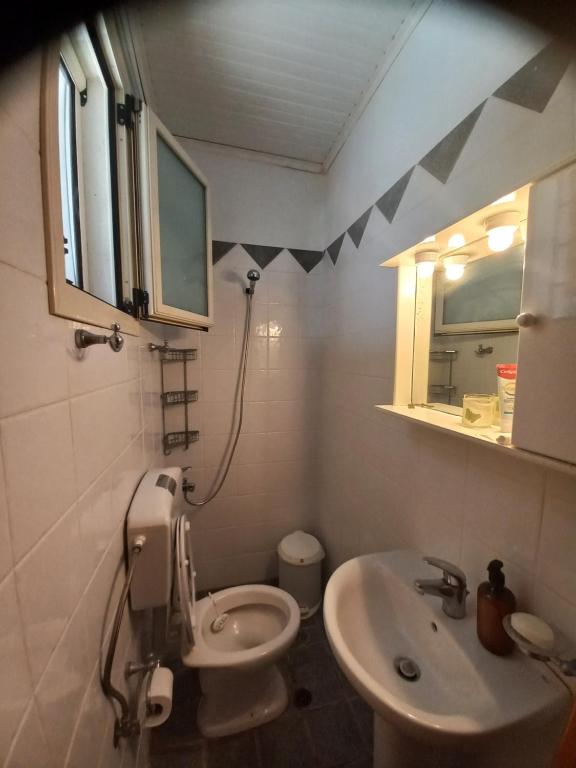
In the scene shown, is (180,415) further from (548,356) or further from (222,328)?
(548,356)

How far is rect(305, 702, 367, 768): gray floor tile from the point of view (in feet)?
3.33

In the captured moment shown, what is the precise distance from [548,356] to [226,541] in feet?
5.96

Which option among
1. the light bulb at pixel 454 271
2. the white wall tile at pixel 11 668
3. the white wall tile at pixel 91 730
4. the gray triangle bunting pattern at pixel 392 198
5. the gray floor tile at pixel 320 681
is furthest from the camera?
the gray floor tile at pixel 320 681

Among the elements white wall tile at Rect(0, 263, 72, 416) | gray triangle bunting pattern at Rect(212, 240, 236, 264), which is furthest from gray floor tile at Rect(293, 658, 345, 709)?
gray triangle bunting pattern at Rect(212, 240, 236, 264)

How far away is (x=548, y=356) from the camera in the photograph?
19.4 inches

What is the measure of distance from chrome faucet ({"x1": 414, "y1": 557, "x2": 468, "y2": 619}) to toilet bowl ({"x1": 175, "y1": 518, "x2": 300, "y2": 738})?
0.71 meters

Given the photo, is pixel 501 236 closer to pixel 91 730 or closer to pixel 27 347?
pixel 27 347

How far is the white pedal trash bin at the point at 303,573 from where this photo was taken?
61.2 inches

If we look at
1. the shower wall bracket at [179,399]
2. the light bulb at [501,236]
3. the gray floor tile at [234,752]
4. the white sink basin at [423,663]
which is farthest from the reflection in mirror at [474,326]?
the gray floor tile at [234,752]

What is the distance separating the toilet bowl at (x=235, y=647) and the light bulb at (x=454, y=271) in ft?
A: 3.91

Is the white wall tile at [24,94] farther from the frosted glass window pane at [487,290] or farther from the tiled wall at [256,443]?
the frosted glass window pane at [487,290]

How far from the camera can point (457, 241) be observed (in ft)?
2.51

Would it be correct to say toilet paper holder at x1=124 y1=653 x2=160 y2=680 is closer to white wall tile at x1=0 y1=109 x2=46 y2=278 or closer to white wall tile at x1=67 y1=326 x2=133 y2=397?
white wall tile at x1=67 y1=326 x2=133 y2=397

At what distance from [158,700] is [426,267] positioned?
143cm
